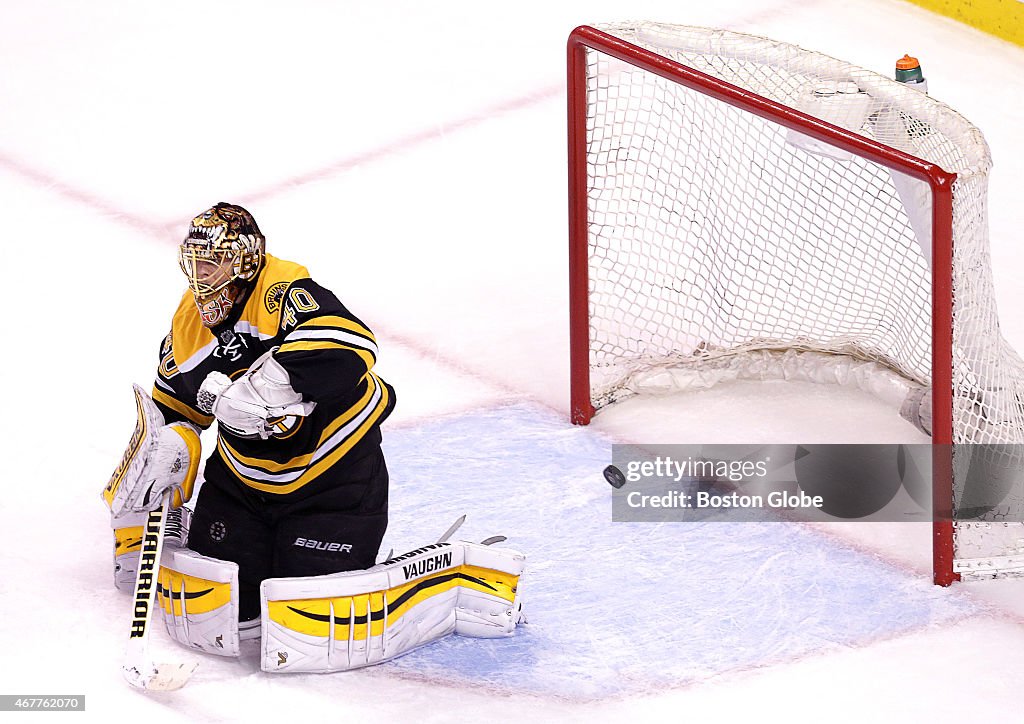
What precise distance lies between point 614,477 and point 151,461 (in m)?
1.08

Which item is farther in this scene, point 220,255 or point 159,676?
point 159,676

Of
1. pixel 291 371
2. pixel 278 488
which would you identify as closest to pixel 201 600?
pixel 278 488

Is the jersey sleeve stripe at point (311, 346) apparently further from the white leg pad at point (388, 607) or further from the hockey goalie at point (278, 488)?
the white leg pad at point (388, 607)

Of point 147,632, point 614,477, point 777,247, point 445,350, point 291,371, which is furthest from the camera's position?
point 445,350

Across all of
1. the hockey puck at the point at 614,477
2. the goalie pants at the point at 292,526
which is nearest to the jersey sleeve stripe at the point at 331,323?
the goalie pants at the point at 292,526

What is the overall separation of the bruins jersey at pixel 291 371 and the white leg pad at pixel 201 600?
17cm

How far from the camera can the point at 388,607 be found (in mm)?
3389

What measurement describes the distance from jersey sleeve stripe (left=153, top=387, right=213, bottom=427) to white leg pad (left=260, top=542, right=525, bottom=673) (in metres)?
0.37

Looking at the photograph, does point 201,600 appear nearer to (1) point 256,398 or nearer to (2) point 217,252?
(1) point 256,398

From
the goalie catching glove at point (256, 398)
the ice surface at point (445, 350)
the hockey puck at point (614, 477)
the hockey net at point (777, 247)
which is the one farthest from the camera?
the hockey puck at point (614, 477)

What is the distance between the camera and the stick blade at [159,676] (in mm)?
3346

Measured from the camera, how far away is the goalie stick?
335 cm

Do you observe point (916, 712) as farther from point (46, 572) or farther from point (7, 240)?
point (7, 240)

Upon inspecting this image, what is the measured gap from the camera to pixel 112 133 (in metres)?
6.00
